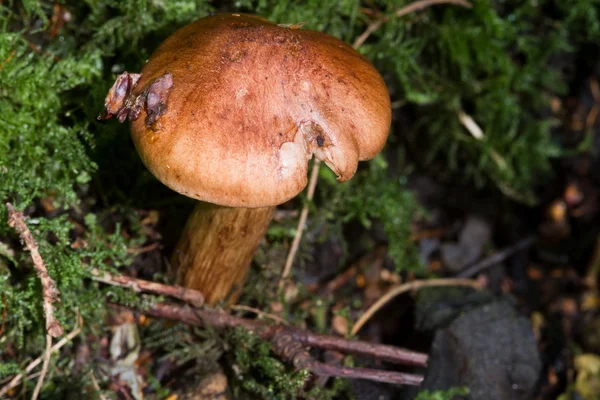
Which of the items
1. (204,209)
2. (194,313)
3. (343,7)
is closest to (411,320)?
(194,313)

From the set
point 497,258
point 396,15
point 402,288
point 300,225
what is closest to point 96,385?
point 300,225

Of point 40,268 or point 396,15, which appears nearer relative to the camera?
point 40,268

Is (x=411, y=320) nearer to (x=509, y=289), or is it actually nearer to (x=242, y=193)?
(x=509, y=289)

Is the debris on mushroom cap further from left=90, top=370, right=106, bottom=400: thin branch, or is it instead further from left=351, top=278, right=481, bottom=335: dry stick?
left=351, top=278, right=481, bottom=335: dry stick

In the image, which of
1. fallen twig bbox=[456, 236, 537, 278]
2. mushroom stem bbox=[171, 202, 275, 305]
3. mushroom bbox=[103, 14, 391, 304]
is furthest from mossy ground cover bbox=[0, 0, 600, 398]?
mushroom bbox=[103, 14, 391, 304]

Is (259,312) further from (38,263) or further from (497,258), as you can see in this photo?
(497,258)

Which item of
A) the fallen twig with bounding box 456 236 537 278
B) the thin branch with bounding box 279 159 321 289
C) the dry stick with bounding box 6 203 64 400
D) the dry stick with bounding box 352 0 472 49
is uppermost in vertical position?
the dry stick with bounding box 352 0 472 49

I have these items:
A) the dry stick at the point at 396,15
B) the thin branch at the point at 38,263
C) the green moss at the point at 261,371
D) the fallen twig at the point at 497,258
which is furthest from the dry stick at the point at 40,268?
the fallen twig at the point at 497,258
